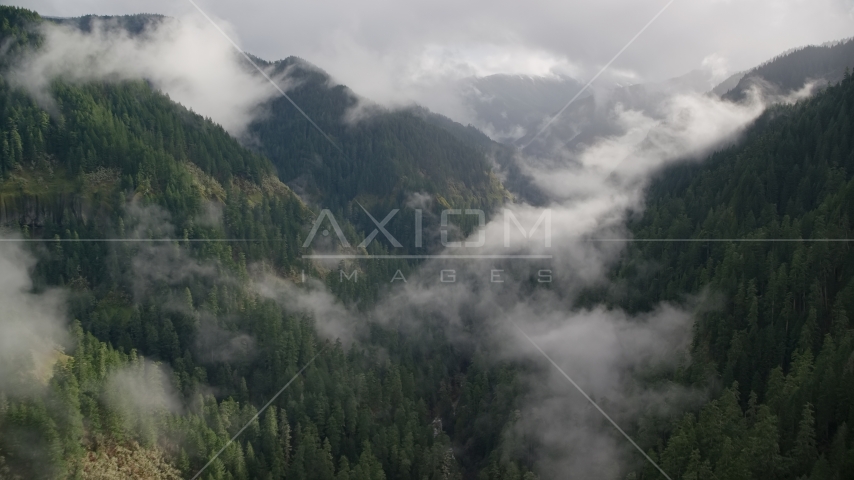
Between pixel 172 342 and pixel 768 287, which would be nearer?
pixel 768 287

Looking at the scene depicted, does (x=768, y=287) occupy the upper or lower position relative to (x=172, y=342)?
upper

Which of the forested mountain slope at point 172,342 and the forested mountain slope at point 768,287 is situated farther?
the forested mountain slope at point 172,342

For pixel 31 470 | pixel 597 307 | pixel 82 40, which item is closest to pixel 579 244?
pixel 597 307

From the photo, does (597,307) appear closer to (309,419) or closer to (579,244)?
(579,244)

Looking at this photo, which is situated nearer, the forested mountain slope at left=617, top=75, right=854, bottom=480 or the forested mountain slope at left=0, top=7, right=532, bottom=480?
the forested mountain slope at left=617, top=75, right=854, bottom=480
